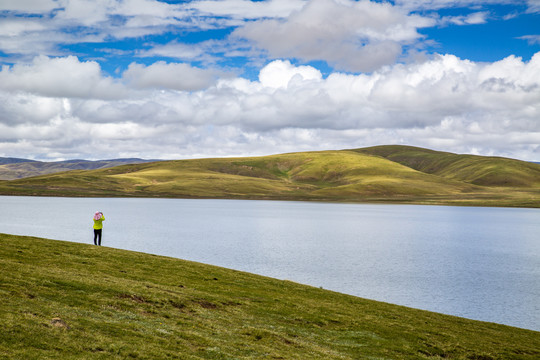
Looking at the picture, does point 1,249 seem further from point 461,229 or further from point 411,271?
point 461,229

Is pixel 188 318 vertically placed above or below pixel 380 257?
above

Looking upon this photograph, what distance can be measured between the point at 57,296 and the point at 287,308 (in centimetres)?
1407

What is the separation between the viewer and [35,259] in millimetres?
31484

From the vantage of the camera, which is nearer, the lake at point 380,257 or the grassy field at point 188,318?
the grassy field at point 188,318

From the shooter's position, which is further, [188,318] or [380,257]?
[380,257]

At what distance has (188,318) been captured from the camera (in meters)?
23.7

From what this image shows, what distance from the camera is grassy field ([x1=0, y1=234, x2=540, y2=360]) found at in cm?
1752

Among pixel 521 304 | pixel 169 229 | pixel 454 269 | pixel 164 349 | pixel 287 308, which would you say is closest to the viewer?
pixel 164 349

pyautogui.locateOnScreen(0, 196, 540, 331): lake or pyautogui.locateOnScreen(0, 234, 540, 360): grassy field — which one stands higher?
pyautogui.locateOnScreen(0, 234, 540, 360): grassy field

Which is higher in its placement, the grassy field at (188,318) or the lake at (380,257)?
the grassy field at (188,318)

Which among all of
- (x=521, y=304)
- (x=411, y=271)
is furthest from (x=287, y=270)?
(x=521, y=304)

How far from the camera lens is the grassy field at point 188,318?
17.5 m

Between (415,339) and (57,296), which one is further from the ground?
(57,296)

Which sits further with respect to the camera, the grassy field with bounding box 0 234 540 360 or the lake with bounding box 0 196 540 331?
the lake with bounding box 0 196 540 331
